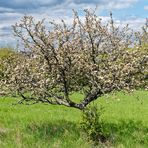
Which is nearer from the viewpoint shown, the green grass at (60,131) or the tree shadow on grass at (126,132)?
the green grass at (60,131)

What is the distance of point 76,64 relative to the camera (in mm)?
14031

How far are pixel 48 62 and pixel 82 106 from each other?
206cm

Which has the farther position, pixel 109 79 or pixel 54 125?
pixel 54 125

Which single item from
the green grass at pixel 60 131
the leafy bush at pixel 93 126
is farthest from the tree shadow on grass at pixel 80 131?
the leafy bush at pixel 93 126

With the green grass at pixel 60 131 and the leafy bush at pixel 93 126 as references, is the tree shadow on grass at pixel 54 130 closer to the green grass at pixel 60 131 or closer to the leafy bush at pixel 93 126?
the green grass at pixel 60 131

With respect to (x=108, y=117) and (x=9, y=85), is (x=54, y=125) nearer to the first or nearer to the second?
(x=9, y=85)

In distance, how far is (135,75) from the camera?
14484 millimetres

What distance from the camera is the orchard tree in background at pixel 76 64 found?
1392cm

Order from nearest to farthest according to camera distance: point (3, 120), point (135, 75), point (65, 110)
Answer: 1. point (135, 75)
2. point (3, 120)
3. point (65, 110)

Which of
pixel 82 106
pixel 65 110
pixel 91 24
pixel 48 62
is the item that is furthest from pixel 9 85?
pixel 65 110

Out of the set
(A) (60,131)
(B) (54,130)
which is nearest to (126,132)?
(A) (60,131)

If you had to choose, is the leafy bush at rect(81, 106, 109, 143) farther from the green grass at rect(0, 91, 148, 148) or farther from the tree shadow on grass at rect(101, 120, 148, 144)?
the tree shadow on grass at rect(101, 120, 148, 144)

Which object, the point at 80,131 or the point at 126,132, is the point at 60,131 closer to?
the point at 80,131

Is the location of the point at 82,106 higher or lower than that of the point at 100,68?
lower
